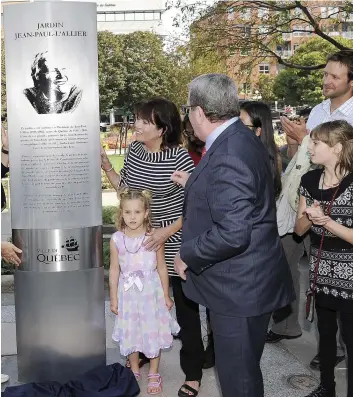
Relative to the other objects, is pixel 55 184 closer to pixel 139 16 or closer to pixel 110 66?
pixel 110 66

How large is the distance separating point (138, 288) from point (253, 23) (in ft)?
36.3

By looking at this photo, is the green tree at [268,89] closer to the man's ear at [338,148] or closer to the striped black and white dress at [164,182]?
the striped black and white dress at [164,182]

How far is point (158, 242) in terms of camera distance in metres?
3.96

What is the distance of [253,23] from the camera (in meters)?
13.8

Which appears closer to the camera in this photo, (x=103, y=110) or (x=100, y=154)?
(x=100, y=154)

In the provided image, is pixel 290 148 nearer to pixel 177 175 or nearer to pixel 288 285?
pixel 177 175

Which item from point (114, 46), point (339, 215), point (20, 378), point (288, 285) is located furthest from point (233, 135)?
point (114, 46)

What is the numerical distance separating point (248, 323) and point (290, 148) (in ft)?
8.78

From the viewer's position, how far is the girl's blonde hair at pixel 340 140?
3.50 meters

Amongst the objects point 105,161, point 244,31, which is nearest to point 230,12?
point 244,31

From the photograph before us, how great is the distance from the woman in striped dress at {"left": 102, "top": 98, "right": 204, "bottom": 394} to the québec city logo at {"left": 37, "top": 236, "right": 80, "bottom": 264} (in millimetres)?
500

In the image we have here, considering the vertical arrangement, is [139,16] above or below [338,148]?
above

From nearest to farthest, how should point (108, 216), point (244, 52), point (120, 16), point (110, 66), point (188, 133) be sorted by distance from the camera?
point (188, 133), point (108, 216), point (244, 52), point (110, 66), point (120, 16)

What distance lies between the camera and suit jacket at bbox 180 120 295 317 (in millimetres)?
2617
